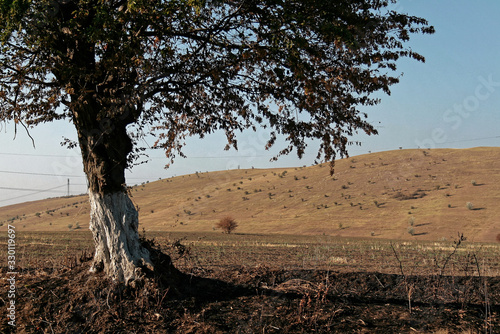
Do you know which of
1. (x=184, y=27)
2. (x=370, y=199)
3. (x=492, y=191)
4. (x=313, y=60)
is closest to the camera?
(x=184, y=27)

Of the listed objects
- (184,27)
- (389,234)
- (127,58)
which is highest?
(184,27)

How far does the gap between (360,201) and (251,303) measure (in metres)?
59.2

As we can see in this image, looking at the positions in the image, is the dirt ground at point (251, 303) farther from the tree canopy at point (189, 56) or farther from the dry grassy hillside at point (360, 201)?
the dry grassy hillside at point (360, 201)

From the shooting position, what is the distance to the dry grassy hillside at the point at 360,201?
5031 centimetres

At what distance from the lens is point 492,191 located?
56562 mm

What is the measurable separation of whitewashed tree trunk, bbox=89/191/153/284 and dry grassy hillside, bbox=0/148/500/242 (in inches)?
1700

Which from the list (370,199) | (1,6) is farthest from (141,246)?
(370,199)

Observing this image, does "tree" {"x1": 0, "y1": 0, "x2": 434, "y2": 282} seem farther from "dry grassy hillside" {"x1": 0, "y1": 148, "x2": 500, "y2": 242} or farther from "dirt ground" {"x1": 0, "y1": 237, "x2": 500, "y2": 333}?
"dry grassy hillside" {"x1": 0, "y1": 148, "x2": 500, "y2": 242}

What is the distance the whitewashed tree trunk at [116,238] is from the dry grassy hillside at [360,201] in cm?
4317

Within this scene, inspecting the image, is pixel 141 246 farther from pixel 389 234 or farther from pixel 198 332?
pixel 389 234

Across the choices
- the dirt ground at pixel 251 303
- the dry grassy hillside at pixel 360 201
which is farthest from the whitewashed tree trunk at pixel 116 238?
the dry grassy hillside at pixel 360 201

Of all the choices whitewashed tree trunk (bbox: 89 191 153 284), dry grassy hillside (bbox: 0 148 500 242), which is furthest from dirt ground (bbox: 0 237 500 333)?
dry grassy hillside (bbox: 0 148 500 242)

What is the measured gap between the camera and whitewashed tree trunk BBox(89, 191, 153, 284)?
6.94 meters

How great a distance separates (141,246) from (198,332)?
241 cm
